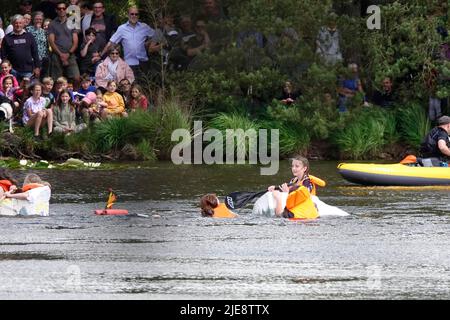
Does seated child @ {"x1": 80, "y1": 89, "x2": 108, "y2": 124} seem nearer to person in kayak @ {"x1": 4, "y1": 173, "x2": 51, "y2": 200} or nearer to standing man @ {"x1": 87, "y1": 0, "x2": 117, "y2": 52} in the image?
standing man @ {"x1": 87, "y1": 0, "x2": 117, "y2": 52}

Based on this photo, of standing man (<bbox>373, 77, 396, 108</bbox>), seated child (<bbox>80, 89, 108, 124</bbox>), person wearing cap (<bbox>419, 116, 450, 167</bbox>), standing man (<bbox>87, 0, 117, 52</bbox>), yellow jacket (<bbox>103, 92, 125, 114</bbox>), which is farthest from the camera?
standing man (<bbox>373, 77, 396, 108</bbox>)

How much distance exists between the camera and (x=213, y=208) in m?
21.7

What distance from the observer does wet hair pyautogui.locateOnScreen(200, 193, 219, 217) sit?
70.4 feet

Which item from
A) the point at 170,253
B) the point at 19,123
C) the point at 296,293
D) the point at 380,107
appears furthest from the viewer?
the point at 380,107

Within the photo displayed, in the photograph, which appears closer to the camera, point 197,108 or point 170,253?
point 170,253

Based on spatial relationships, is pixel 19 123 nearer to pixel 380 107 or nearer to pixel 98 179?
pixel 98 179

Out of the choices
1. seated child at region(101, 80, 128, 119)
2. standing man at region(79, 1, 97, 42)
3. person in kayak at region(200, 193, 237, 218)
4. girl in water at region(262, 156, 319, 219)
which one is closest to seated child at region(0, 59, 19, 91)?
seated child at region(101, 80, 128, 119)

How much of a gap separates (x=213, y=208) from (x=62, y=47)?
1188 centimetres

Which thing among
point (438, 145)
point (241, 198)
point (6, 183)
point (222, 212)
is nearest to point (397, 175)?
point (438, 145)

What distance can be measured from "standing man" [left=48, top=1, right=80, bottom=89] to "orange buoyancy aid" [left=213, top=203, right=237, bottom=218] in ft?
37.5

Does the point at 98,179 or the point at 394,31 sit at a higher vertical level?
the point at 394,31
